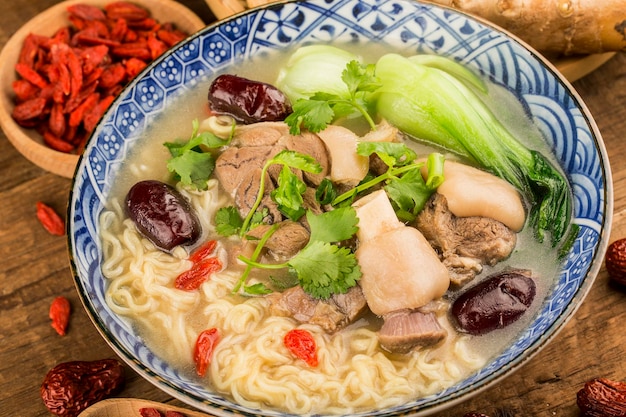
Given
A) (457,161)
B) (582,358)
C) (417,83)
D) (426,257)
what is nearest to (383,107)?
(417,83)

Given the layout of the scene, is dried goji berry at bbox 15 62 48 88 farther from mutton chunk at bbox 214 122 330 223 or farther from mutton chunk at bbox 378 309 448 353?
mutton chunk at bbox 378 309 448 353

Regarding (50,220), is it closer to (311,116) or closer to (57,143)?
(57,143)

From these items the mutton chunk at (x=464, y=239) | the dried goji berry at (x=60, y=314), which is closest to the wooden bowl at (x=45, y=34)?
the dried goji berry at (x=60, y=314)

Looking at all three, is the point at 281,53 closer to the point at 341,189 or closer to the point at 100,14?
the point at 341,189

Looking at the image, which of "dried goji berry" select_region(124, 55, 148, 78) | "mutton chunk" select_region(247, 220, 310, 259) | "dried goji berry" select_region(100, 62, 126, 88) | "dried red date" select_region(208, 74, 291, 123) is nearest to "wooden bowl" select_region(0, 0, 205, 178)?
"dried goji berry" select_region(124, 55, 148, 78)

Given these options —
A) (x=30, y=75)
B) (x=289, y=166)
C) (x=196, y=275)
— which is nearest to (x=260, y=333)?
(x=196, y=275)
